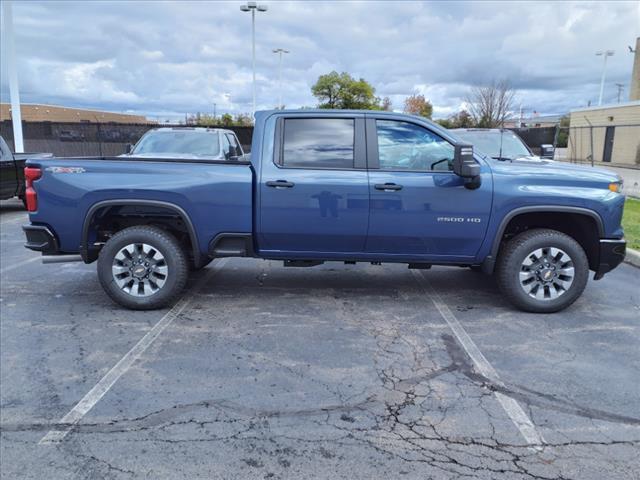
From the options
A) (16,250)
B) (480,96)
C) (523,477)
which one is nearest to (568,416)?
(523,477)

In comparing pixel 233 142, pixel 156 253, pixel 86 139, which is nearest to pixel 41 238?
pixel 156 253

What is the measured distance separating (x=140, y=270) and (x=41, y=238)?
3.32 feet

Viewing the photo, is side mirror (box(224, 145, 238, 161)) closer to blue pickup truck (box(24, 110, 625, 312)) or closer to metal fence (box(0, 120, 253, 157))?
blue pickup truck (box(24, 110, 625, 312))

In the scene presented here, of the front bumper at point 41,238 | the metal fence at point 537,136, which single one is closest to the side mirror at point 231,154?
the front bumper at point 41,238

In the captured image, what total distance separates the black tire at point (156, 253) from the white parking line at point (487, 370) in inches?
105

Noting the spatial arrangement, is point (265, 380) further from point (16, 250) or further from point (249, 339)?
point (16, 250)

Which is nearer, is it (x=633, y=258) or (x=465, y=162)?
(x=465, y=162)

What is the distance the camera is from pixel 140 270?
5.12 m

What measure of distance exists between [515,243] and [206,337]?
3.12 m

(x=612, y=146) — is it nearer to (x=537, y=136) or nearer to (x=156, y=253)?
(x=537, y=136)

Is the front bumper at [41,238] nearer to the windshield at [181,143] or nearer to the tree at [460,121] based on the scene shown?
the windshield at [181,143]

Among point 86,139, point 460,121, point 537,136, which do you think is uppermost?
point 460,121

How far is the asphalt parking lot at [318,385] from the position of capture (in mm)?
2854

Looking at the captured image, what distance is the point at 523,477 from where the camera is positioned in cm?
270
